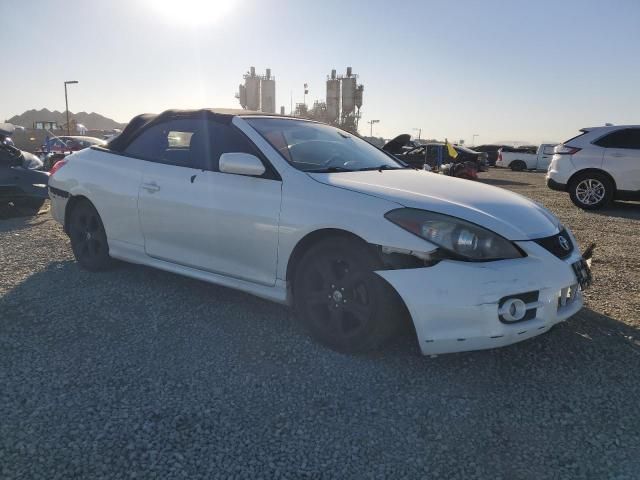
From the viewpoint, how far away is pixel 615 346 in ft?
10.1

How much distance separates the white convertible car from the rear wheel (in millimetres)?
93

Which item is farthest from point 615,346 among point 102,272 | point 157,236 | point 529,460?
point 102,272

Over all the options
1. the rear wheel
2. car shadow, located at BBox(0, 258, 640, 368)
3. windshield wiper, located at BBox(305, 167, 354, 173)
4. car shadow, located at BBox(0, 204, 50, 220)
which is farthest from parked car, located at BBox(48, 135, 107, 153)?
windshield wiper, located at BBox(305, 167, 354, 173)

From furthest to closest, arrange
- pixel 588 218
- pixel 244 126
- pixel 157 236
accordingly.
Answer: pixel 588 218, pixel 157 236, pixel 244 126

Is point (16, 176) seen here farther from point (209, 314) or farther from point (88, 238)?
point (209, 314)

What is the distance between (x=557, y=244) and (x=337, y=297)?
Answer: 133cm

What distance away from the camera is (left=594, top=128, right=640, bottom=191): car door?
9.08 metres

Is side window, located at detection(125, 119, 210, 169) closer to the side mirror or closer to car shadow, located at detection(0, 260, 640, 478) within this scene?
the side mirror

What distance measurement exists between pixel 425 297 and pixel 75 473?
5.71 feet

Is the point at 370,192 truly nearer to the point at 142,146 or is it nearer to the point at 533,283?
the point at 533,283

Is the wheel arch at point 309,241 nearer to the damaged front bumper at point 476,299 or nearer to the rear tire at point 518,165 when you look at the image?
the damaged front bumper at point 476,299

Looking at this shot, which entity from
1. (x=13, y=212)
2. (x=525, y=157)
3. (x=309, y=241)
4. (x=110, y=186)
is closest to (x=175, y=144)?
(x=110, y=186)

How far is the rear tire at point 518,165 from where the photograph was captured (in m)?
29.1

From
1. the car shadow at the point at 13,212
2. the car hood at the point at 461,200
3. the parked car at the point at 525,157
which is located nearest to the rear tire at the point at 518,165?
the parked car at the point at 525,157
